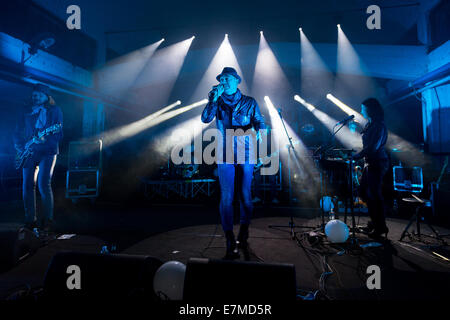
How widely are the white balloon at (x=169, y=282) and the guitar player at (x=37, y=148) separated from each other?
288 cm

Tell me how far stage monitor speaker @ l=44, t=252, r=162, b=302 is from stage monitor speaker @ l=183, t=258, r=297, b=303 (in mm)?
309

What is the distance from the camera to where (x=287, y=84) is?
9.80 metres

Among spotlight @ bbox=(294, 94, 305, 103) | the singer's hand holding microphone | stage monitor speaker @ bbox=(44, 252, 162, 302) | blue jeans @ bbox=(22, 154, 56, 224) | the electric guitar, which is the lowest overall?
stage monitor speaker @ bbox=(44, 252, 162, 302)

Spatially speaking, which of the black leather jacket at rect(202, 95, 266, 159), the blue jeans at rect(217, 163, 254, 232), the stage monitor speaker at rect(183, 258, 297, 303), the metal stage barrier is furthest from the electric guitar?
the metal stage barrier

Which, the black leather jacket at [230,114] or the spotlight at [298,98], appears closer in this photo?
the black leather jacket at [230,114]

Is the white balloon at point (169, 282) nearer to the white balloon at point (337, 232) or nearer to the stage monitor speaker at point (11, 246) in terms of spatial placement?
the stage monitor speaker at point (11, 246)

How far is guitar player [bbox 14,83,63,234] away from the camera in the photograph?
10.6 ft

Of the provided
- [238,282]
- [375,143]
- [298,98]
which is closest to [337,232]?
[375,143]

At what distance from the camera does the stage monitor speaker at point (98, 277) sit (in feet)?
4.00

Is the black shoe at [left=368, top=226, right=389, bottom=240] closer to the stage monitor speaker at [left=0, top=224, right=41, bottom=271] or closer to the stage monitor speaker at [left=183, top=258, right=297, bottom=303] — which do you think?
the stage monitor speaker at [left=183, top=258, right=297, bottom=303]

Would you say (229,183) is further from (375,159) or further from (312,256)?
(375,159)

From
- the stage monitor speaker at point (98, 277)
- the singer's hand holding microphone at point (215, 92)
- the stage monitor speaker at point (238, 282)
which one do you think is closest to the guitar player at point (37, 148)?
the stage monitor speaker at point (98, 277)
